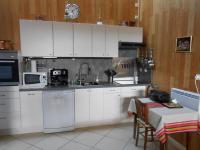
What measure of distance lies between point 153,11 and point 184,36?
113 centimetres

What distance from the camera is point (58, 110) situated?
132 inches

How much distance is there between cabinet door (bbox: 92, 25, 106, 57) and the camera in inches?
147

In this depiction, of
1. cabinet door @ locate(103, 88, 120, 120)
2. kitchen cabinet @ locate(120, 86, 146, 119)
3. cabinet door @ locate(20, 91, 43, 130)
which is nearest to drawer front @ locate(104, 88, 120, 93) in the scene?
cabinet door @ locate(103, 88, 120, 120)

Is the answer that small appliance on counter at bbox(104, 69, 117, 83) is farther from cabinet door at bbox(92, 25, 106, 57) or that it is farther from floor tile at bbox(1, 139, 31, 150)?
floor tile at bbox(1, 139, 31, 150)

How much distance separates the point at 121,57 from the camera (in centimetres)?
425

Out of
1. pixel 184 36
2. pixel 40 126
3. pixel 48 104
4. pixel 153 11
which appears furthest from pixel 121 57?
pixel 40 126

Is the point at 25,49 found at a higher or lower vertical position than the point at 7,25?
lower

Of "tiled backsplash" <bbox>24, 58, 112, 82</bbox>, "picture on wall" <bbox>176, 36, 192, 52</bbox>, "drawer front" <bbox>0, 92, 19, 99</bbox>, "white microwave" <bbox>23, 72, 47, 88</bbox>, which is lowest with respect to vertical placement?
"drawer front" <bbox>0, 92, 19, 99</bbox>

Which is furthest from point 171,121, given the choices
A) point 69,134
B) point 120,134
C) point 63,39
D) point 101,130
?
point 63,39

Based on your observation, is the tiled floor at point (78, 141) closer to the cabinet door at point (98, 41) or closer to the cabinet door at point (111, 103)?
the cabinet door at point (111, 103)

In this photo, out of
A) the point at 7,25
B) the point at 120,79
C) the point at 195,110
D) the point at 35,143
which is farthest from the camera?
the point at 120,79

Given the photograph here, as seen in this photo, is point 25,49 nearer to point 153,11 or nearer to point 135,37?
point 135,37

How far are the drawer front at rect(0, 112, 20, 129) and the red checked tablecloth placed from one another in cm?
227

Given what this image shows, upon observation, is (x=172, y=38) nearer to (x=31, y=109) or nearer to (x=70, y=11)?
(x=70, y=11)
